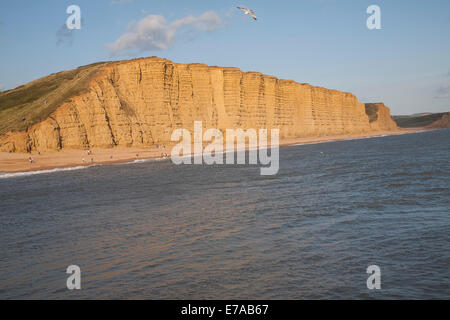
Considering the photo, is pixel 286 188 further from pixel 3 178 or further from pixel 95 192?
pixel 3 178

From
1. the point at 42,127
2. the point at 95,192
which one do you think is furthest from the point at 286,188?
the point at 42,127

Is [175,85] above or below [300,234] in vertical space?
above

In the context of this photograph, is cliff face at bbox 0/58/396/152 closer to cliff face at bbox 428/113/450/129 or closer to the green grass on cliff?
the green grass on cliff

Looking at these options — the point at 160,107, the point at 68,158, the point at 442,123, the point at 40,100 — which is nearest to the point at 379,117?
the point at 442,123

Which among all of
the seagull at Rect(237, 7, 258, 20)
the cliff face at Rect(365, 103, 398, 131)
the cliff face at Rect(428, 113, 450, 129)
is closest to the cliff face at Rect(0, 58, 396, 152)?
the seagull at Rect(237, 7, 258, 20)

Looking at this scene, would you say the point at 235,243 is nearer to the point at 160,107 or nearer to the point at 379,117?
the point at 160,107

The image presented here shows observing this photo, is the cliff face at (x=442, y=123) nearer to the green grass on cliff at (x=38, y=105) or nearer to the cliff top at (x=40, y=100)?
the cliff top at (x=40, y=100)

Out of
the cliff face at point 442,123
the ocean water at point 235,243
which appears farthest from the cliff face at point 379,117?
the ocean water at point 235,243
